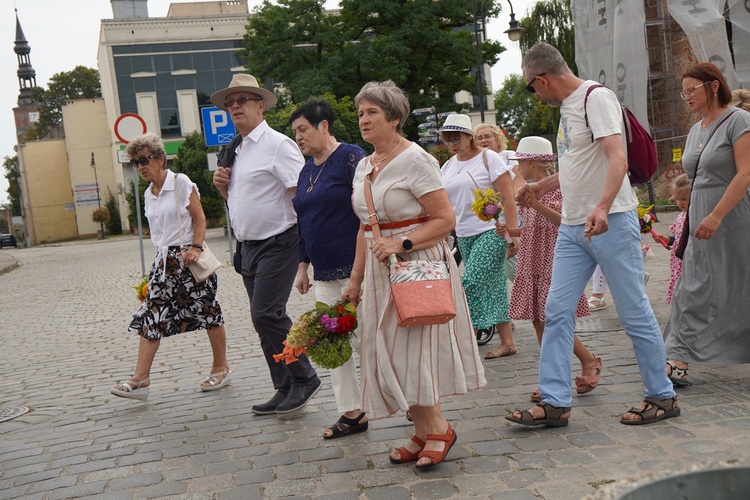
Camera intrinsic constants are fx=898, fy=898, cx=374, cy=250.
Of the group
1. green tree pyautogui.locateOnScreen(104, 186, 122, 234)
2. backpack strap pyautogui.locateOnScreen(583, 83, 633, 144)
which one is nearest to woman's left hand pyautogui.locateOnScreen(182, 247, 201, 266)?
backpack strap pyautogui.locateOnScreen(583, 83, 633, 144)

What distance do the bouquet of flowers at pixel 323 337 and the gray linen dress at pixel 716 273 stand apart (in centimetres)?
235

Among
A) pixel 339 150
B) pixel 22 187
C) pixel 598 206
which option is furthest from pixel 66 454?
pixel 22 187

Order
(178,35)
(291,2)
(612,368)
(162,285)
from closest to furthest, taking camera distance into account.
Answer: (612,368) < (162,285) < (291,2) < (178,35)

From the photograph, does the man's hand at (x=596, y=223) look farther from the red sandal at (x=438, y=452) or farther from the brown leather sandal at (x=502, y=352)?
the brown leather sandal at (x=502, y=352)

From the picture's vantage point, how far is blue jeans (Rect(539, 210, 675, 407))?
488cm

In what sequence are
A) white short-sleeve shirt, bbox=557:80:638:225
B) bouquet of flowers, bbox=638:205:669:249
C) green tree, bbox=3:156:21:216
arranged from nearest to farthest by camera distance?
white short-sleeve shirt, bbox=557:80:638:225
bouquet of flowers, bbox=638:205:669:249
green tree, bbox=3:156:21:216

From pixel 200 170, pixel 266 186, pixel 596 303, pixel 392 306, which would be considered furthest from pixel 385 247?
pixel 200 170

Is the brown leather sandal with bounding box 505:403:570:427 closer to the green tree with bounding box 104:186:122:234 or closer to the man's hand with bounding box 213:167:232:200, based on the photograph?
the man's hand with bounding box 213:167:232:200

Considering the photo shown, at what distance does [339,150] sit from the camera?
541 cm

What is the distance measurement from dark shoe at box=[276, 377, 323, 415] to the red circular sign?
10.3 meters

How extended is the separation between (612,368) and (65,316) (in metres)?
10.5

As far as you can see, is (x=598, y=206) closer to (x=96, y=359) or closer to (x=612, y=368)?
(x=612, y=368)

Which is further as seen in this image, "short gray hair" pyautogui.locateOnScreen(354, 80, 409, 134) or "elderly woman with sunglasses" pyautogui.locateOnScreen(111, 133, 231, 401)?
"elderly woman with sunglasses" pyautogui.locateOnScreen(111, 133, 231, 401)

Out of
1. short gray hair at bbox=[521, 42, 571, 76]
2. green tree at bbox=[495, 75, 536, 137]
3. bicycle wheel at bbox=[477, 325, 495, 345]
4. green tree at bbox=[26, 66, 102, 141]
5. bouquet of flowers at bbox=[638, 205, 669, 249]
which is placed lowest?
bicycle wheel at bbox=[477, 325, 495, 345]
